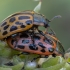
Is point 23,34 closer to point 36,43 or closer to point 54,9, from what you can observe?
point 36,43

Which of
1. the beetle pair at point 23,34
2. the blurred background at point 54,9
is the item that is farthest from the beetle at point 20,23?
the blurred background at point 54,9

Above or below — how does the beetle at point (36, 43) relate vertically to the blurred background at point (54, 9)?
below

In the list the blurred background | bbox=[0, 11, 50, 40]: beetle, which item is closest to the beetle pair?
bbox=[0, 11, 50, 40]: beetle

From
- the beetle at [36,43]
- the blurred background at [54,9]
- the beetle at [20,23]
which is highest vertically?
the blurred background at [54,9]

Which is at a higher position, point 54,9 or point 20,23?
point 54,9

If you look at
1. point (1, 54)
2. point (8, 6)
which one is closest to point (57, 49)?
point (1, 54)

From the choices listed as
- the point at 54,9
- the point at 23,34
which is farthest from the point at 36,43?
the point at 54,9

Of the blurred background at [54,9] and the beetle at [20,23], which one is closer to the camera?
the beetle at [20,23]

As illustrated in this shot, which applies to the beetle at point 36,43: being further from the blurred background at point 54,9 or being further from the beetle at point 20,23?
the blurred background at point 54,9
